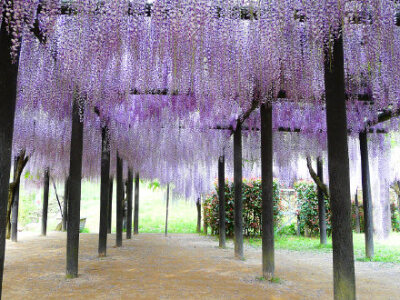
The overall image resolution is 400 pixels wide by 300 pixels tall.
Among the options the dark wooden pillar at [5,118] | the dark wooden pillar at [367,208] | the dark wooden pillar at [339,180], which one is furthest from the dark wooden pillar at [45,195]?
the dark wooden pillar at [339,180]

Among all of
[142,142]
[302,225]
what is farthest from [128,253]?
[302,225]

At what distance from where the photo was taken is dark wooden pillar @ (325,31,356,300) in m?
2.78

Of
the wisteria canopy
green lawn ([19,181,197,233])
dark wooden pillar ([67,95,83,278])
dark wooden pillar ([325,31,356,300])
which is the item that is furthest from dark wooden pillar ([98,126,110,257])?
green lawn ([19,181,197,233])

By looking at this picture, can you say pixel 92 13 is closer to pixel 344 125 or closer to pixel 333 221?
pixel 344 125

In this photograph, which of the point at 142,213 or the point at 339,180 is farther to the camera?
the point at 142,213

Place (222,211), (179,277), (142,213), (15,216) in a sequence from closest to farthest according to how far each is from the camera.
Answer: (179,277) → (222,211) → (15,216) → (142,213)

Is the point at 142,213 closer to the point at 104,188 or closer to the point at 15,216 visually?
the point at 15,216

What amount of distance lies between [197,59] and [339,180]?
7.19 ft

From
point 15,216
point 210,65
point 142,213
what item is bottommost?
point 142,213

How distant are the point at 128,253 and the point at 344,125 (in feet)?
19.6

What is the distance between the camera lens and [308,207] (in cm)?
1249

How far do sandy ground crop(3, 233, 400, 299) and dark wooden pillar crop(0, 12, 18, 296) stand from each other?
188cm

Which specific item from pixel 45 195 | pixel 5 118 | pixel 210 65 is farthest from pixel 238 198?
pixel 45 195

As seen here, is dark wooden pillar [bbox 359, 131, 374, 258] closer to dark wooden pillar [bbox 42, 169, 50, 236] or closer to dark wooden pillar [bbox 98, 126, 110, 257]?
dark wooden pillar [bbox 98, 126, 110, 257]
